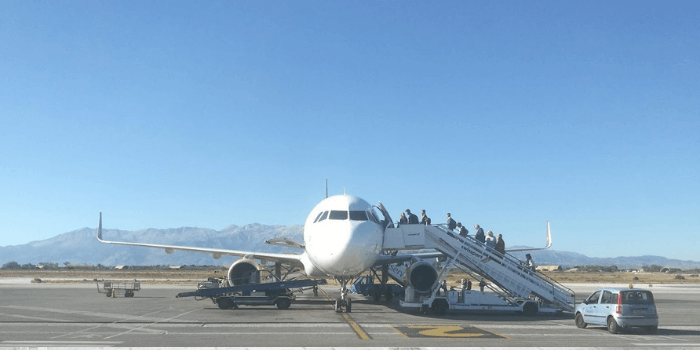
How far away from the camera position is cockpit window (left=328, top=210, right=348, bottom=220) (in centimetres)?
2077

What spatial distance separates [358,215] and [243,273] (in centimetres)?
918

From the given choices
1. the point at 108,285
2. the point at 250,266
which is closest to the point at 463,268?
the point at 250,266

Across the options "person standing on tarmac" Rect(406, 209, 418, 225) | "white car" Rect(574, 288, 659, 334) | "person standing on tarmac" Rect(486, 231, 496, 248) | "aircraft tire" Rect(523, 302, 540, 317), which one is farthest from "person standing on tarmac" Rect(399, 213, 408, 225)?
"white car" Rect(574, 288, 659, 334)

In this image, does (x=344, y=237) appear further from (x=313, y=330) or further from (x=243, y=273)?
(x=243, y=273)

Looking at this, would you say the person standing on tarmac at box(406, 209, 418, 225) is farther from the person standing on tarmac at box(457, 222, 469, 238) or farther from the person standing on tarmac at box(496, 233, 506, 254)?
the person standing on tarmac at box(496, 233, 506, 254)

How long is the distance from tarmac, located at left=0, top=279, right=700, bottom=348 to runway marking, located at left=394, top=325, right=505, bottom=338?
27mm

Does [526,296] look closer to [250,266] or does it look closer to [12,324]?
[250,266]

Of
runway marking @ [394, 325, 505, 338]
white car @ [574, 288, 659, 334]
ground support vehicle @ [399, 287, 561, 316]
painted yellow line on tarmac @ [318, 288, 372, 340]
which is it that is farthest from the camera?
ground support vehicle @ [399, 287, 561, 316]

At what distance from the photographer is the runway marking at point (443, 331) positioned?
15.6 m

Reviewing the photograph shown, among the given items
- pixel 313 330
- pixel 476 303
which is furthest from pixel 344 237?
pixel 476 303

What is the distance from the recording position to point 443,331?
54.5 feet

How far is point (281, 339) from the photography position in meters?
14.6

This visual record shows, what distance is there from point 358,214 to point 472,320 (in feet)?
17.4

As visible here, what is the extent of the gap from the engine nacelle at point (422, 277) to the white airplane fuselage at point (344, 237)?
8.97ft
